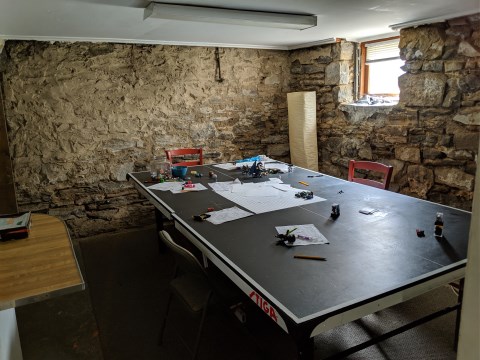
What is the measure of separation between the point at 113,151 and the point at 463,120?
371 cm

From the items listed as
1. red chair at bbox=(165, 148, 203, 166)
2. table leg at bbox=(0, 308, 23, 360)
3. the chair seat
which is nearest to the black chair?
the chair seat

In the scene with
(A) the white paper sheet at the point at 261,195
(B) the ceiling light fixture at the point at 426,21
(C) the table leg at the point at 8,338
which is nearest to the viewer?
(C) the table leg at the point at 8,338

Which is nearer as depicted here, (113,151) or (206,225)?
(206,225)

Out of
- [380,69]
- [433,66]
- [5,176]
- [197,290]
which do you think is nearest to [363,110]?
[380,69]

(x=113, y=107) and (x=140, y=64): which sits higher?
(x=140, y=64)

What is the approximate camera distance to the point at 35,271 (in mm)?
1400

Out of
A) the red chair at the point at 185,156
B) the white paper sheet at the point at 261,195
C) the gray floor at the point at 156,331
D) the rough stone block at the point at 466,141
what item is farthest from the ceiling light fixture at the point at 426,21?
the red chair at the point at 185,156

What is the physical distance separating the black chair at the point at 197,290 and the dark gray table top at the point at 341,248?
157 mm

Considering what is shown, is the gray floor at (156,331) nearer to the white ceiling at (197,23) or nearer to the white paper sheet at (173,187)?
the white paper sheet at (173,187)

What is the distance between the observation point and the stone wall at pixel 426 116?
338 cm

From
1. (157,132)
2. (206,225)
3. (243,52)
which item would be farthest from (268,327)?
(243,52)

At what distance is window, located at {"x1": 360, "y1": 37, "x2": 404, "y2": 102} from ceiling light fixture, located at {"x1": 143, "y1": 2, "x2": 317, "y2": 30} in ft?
4.91

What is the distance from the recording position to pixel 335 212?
2295 mm

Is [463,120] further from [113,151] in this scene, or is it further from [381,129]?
[113,151]
